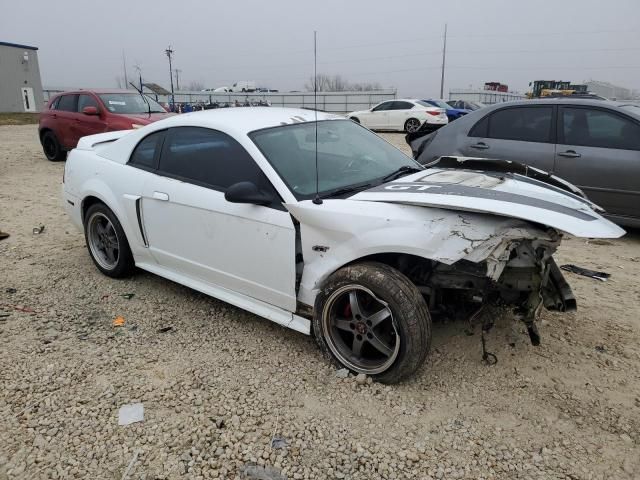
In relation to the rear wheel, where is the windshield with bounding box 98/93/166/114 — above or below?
above

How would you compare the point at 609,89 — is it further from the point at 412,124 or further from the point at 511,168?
the point at 511,168

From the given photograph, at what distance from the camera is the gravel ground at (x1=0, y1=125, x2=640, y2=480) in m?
2.35

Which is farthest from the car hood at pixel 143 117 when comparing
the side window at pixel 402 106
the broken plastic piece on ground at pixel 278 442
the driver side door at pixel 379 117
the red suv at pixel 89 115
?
the side window at pixel 402 106

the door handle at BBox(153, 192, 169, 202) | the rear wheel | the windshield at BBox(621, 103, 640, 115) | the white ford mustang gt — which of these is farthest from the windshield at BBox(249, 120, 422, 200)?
the rear wheel

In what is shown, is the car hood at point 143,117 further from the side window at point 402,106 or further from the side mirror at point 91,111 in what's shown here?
the side window at point 402,106

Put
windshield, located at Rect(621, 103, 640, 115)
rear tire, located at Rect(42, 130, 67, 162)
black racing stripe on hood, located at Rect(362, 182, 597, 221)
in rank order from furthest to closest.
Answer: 1. rear tire, located at Rect(42, 130, 67, 162)
2. windshield, located at Rect(621, 103, 640, 115)
3. black racing stripe on hood, located at Rect(362, 182, 597, 221)

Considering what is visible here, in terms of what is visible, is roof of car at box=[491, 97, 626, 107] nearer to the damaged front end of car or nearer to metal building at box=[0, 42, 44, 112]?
the damaged front end of car

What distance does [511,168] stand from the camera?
362cm

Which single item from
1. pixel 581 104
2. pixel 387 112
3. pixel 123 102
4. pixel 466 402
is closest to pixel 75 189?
pixel 466 402

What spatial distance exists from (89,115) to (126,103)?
0.79 metres

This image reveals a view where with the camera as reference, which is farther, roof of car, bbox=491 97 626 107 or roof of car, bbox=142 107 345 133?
roof of car, bbox=491 97 626 107

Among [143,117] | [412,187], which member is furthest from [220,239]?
[143,117]

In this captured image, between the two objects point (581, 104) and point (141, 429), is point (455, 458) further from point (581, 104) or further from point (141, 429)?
point (581, 104)

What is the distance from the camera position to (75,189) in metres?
4.65
